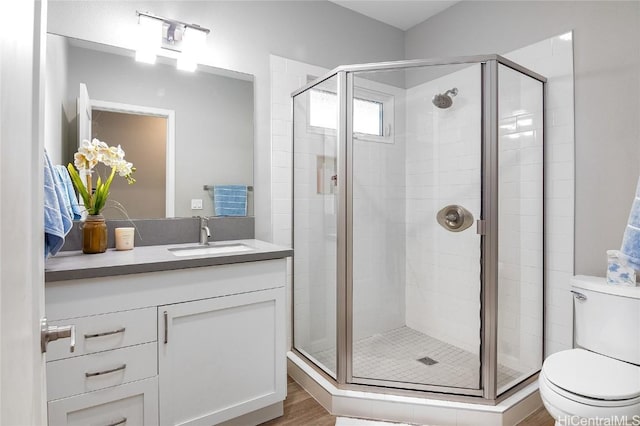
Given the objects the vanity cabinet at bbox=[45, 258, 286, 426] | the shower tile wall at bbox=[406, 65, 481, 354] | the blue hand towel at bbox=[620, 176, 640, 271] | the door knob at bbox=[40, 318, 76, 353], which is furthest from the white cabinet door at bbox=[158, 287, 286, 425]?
the blue hand towel at bbox=[620, 176, 640, 271]

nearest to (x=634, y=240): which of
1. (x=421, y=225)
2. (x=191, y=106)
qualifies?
(x=421, y=225)

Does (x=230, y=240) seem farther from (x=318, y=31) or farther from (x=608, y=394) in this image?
(x=608, y=394)

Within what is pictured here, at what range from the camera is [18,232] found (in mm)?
470

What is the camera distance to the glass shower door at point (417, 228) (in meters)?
2.05

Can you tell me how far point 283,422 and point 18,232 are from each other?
1.80 m

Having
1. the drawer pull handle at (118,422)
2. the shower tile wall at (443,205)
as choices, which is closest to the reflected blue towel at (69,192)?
the drawer pull handle at (118,422)

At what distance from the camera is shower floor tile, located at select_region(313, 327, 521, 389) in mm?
1989

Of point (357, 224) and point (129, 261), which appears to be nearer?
point (129, 261)

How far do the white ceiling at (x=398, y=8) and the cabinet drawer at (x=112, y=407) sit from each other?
273 cm

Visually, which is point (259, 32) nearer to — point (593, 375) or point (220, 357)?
point (220, 357)

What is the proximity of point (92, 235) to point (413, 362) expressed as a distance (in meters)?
1.90

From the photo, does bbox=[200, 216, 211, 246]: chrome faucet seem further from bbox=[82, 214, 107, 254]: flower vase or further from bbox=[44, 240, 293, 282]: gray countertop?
bbox=[82, 214, 107, 254]: flower vase

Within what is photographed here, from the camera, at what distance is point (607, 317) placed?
174cm

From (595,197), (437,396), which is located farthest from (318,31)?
(437,396)
